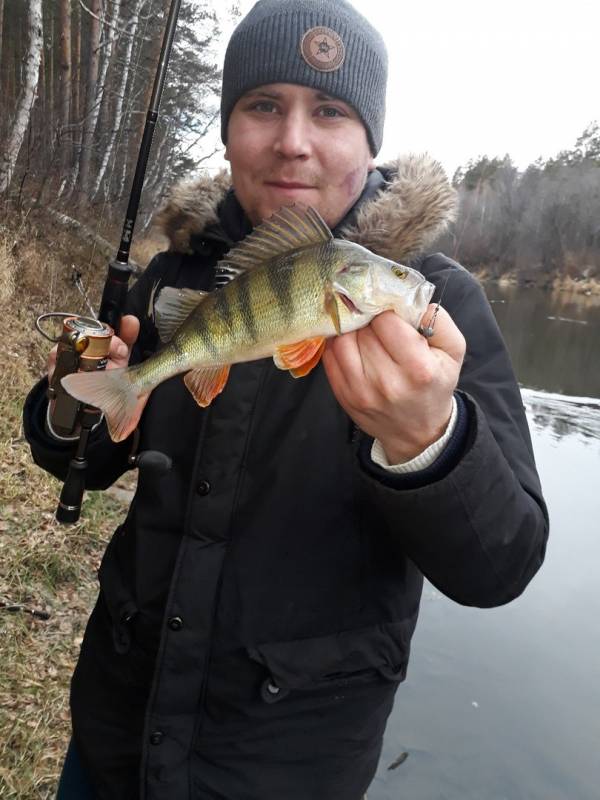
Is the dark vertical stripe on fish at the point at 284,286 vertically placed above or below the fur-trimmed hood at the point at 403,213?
below

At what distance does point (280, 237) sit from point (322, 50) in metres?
0.73

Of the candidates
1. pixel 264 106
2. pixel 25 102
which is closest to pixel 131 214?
pixel 264 106

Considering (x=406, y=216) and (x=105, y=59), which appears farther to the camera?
(x=105, y=59)

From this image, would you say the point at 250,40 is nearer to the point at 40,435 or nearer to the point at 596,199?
the point at 40,435

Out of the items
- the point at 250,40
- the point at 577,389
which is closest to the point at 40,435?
the point at 250,40

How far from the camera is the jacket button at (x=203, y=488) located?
1634mm

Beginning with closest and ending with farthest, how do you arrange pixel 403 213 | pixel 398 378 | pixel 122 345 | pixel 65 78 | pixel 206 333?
pixel 398 378 → pixel 206 333 → pixel 403 213 → pixel 122 345 → pixel 65 78

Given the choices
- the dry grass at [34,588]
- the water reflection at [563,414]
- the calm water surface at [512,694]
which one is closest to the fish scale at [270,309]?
the dry grass at [34,588]

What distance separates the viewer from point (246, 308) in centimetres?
155

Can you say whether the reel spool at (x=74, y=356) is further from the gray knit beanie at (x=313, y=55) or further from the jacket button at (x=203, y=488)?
the gray knit beanie at (x=313, y=55)

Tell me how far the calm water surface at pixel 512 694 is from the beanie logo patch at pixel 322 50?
3.73 meters

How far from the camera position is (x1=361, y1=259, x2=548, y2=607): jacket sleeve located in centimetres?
131

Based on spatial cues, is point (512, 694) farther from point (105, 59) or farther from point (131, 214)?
point (105, 59)

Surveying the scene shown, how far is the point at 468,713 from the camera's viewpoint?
13.3 feet
